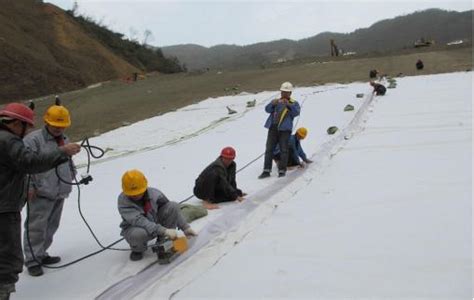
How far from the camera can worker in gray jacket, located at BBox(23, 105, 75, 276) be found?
3842 millimetres

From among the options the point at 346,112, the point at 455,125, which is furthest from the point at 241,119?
the point at 455,125

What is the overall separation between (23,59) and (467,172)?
89.6ft

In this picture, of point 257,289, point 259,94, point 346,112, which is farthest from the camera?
point 259,94

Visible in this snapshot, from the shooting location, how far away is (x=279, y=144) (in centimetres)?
678

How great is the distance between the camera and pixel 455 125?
7914 mm

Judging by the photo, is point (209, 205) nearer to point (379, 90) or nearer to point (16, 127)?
point (16, 127)

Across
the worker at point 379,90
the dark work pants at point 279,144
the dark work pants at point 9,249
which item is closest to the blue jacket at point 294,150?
the dark work pants at point 279,144

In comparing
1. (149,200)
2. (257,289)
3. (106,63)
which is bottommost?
(257,289)

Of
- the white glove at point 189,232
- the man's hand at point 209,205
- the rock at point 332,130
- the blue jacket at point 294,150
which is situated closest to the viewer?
the white glove at point 189,232

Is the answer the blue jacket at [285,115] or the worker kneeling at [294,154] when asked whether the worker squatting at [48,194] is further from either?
the worker kneeling at [294,154]

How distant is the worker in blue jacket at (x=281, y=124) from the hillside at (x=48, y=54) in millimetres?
21316

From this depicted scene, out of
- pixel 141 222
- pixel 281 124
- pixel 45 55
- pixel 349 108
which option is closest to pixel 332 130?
pixel 349 108

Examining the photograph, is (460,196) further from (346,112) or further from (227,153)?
(346,112)

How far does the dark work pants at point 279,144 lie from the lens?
6.62 m
